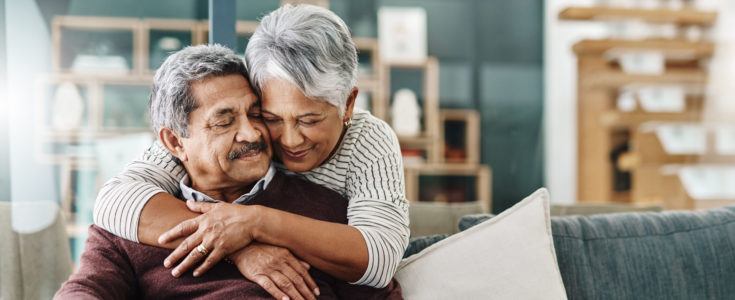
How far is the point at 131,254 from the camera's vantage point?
145cm

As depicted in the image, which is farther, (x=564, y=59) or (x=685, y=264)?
(x=564, y=59)

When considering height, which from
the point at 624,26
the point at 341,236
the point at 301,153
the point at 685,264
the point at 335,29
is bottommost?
the point at 685,264

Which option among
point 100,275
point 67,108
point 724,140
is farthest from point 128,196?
point 724,140

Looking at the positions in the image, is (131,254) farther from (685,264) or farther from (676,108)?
(676,108)

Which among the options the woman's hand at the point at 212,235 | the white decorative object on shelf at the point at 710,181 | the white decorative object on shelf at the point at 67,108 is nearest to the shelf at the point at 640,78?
→ the white decorative object on shelf at the point at 710,181

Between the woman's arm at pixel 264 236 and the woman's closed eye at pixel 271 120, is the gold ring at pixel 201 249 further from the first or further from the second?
the woman's closed eye at pixel 271 120

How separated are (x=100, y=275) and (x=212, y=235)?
0.72 ft

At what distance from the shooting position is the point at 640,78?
4910 mm

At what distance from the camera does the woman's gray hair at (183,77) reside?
4.85 ft

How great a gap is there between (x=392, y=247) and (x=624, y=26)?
15.3 feet

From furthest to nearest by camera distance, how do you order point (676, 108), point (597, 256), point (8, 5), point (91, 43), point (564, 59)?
point (564, 59)
point (676, 108)
point (91, 43)
point (8, 5)
point (597, 256)

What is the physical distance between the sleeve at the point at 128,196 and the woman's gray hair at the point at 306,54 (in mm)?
266

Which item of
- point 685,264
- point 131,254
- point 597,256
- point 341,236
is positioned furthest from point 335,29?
point 685,264

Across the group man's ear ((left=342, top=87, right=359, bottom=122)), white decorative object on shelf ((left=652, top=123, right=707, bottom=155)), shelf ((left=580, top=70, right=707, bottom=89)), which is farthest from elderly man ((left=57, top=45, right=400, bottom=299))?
white decorative object on shelf ((left=652, top=123, right=707, bottom=155))
